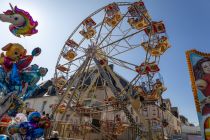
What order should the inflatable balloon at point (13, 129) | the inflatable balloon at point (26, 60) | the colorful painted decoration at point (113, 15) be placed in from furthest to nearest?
the colorful painted decoration at point (113, 15), the inflatable balloon at point (26, 60), the inflatable balloon at point (13, 129)

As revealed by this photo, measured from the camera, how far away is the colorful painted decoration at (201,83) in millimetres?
6512

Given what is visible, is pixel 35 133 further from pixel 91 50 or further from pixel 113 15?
pixel 113 15

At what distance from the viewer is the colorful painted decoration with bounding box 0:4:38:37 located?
643 centimetres

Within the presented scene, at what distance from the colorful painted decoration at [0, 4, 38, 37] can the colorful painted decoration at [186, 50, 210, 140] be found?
5518mm

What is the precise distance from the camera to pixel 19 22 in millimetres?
6535

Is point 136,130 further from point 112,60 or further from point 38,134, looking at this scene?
point 38,134

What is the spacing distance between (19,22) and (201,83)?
6.29 metres

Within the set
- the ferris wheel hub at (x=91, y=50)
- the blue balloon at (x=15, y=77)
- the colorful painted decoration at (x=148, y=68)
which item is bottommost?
the blue balloon at (x=15, y=77)

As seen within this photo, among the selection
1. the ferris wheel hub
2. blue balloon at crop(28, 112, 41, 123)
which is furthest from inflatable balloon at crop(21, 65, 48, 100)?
the ferris wheel hub

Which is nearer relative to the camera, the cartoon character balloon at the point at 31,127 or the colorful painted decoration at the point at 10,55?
the cartoon character balloon at the point at 31,127

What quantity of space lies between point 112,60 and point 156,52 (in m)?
3.08

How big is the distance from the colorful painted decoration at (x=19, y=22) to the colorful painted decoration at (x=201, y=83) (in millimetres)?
5518

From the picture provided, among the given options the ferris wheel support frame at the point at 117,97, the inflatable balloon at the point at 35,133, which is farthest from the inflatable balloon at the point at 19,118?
the ferris wheel support frame at the point at 117,97

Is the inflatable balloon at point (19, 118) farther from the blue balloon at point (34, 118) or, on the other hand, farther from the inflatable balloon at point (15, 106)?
the blue balloon at point (34, 118)
